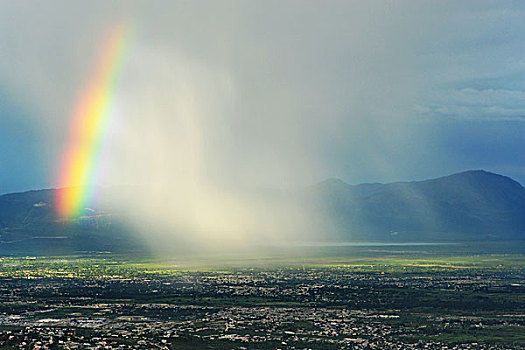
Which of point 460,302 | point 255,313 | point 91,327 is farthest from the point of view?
point 460,302

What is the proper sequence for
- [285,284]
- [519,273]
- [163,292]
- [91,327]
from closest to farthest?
1. [91,327]
2. [163,292]
3. [285,284]
4. [519,273]

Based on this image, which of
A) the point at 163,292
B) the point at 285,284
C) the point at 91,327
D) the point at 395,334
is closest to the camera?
the point at 395,334

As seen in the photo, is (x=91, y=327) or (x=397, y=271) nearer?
(x=91, y=327)

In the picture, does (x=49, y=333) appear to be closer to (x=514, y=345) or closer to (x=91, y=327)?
(x=91, y=327)

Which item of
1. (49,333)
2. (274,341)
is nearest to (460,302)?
(274,341)

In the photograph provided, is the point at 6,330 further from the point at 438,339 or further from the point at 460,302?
the point at 460,302

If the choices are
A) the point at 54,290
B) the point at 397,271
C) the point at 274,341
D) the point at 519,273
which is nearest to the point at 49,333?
the point at 274,341
